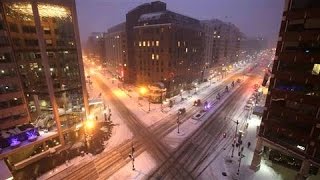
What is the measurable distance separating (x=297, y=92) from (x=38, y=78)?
50.2 metres

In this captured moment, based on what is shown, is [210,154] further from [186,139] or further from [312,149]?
[312,149]

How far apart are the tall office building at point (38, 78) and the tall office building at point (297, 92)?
142 ft

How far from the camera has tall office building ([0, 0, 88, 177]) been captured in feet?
118

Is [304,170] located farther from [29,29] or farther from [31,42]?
[29,29]

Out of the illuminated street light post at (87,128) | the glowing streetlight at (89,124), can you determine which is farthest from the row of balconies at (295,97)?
the glowing streetlight at (89,124)

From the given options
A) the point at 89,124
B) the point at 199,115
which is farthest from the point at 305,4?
the point at 89,124

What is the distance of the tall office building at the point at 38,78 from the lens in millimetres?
36094

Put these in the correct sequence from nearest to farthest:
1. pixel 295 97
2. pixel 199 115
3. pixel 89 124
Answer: pixel 295 97, pixel 89 124, pixel 199 115

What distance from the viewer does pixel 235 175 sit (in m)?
36.3

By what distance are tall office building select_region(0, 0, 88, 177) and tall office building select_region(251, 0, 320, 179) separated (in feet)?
142

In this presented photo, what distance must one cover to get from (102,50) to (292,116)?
6270 inches

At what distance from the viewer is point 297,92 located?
100 feet

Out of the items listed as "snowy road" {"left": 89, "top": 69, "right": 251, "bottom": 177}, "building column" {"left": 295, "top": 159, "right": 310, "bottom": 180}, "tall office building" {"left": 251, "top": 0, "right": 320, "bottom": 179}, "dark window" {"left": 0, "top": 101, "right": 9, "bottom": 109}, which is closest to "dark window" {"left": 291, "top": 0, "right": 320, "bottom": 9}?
"tall office building" {"left": 251, "top": 0, "right": 320, "bottom": 179}

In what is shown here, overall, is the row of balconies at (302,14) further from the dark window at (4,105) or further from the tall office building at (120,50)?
the tall office building at (120,50)
